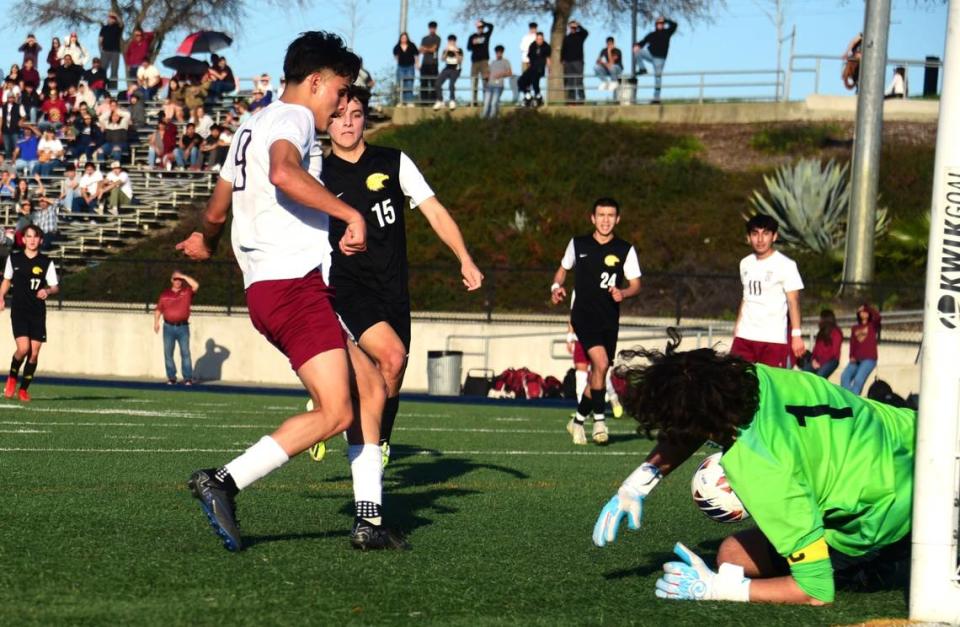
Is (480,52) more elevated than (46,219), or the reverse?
(480,52)

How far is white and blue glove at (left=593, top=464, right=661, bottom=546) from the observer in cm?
503

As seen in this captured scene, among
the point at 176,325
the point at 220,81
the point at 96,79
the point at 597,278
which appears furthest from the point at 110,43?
the point at 597,278

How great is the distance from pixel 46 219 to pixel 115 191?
275cm

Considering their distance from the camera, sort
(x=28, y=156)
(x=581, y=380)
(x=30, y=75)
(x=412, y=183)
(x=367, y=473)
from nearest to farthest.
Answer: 1. (x=367, y=473)
2. (x=412, y=183)
3. (x=581, y=380)
4. (x=28, y=156)
5. (x=30, y=75)

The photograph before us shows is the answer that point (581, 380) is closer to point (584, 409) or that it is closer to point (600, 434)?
point (584, 409)

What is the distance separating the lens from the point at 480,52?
40406 millimetres

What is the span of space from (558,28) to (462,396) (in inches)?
909

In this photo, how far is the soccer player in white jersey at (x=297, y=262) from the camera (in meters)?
5.73

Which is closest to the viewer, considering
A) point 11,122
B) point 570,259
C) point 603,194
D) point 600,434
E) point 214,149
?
point 600,434

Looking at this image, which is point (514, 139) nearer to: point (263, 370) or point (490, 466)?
point (263, 370)

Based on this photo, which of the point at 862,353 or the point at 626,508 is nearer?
the point at 626,508

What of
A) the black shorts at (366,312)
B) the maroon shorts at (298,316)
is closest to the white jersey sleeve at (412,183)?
the black shorts at (366,312)

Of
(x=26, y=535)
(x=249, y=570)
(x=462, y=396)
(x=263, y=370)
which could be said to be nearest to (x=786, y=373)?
(x=249, y=570)

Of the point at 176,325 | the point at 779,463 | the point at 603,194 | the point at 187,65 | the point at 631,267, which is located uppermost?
the point at 187,65
